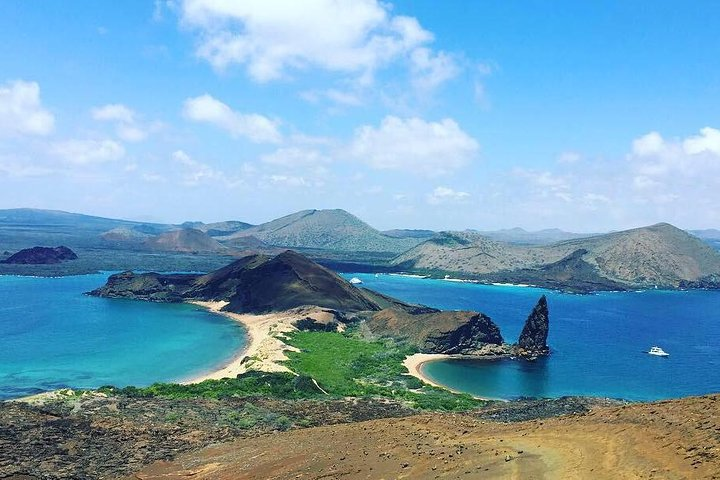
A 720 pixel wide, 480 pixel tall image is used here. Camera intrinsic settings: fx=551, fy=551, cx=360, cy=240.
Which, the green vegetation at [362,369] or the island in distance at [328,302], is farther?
the island in distance at [328,302]

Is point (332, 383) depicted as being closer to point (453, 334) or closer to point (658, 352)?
point (453, 334)

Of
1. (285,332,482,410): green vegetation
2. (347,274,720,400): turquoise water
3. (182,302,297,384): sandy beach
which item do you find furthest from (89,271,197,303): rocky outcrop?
(347,274,720,400): turquoise water

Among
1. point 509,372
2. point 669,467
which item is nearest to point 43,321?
point 509,372

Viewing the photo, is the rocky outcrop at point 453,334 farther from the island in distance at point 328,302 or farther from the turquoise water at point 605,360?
the turquoise water at point 605,360

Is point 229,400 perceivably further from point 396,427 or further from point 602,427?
point 602,427

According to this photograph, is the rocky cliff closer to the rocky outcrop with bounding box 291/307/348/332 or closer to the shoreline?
the rocky outcrop with bounding box 291/307/348/332

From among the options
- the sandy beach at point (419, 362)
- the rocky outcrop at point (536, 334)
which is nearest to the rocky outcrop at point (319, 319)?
the sandy beach at point (419, 362)

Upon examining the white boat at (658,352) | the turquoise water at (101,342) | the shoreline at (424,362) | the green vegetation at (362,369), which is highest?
the white boat at (658,352)
